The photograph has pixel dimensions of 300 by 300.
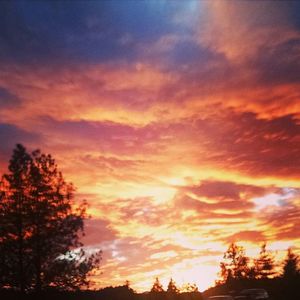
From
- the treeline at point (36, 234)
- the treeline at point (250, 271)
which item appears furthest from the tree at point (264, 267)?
the treeline at point (36, 234)

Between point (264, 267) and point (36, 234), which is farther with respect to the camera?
point (264, 267)

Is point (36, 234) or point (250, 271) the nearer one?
point (36, 234)

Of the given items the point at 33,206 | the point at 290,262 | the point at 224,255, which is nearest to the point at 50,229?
the point at 33,206

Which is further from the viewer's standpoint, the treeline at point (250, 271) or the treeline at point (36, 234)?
the treeline at point (250, 271)

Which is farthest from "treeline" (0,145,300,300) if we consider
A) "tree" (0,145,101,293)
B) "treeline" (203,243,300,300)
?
"treeline" (203,243,300,300)

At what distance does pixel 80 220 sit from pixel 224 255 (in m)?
58.2

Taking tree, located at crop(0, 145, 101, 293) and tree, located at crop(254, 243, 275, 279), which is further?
tree, located at crop(254, 243, 275, 279)

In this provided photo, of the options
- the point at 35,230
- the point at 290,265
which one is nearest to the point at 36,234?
the point at 35,230

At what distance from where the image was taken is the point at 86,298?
42.4 m

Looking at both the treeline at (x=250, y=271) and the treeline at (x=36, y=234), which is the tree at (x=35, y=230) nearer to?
the treeline at (x=36, y=234)

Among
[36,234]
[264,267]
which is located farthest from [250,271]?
[36,234]

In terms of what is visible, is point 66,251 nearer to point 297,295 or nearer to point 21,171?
point 21,171

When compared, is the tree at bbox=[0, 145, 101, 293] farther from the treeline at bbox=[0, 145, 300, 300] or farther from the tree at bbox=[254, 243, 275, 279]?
the tree at bbox=[254, 243, 275, 279]

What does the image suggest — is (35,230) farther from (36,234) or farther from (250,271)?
(250,271)
